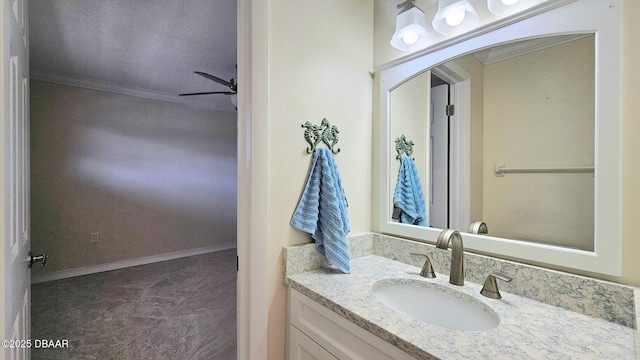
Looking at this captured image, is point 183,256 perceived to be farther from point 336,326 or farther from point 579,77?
point 579,77

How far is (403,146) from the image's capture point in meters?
1.45

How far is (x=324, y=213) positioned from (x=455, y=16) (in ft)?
3.37

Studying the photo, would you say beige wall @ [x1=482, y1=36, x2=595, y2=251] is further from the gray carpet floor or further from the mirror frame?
the gray carpet floor

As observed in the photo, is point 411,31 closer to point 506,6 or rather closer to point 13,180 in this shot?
point 506,6

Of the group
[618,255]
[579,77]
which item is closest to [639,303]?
[618,255]

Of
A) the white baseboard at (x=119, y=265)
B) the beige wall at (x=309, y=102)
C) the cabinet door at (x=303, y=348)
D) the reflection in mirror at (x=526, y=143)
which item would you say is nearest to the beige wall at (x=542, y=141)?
the reflection in mirror at (x=526, y=143)

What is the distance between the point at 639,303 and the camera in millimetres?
710

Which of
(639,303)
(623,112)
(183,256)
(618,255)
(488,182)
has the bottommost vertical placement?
(183,256)

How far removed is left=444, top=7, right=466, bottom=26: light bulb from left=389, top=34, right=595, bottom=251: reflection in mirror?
154 millimetres

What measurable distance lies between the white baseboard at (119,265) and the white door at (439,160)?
3962 millimetres

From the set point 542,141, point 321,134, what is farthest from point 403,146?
point 542,141

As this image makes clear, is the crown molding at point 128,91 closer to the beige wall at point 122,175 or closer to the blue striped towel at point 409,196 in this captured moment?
the beige wall at point 122,175

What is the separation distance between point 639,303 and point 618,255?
0.47 feet

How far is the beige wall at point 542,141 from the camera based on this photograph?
887 mm
